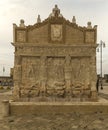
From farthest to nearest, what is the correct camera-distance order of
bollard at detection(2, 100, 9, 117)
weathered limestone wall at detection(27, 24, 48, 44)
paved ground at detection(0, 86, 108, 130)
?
weathered limestone wall at detection(27, 24, 48, 44) < bollard at detection(2, 100, 9, 117) < paved ground at detection(0, 86, 108, 130)

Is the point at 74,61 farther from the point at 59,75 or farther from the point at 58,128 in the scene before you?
the point at 58,128

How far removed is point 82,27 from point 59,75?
126 inches

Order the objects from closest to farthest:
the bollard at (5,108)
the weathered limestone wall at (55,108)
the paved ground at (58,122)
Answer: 1. the paved ground at (58,122)
2. the bollard at (5,108)
3. the weathered limestone wall at (55,108)

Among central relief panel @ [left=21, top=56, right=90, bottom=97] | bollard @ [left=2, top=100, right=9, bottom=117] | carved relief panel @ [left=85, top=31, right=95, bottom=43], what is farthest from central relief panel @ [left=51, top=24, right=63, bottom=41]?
bollard @ [left=2, top=100, right=9, bottom=117]

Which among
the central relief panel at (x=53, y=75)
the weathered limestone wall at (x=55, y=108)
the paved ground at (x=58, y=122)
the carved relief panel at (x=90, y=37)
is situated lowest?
the paved ground at (x=58, y=122)

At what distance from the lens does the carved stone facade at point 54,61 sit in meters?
18.1

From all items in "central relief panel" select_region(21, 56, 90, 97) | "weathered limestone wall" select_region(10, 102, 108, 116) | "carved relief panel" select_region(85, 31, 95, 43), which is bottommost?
"weathered limestone wall" select_region(10, 102, 108, 116)

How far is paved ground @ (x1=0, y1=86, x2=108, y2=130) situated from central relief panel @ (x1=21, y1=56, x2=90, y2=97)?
2427mm

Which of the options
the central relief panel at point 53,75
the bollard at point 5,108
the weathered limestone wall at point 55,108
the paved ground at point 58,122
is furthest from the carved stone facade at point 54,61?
the paved ground at point 58,122

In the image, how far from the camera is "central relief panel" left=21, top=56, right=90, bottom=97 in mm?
18125

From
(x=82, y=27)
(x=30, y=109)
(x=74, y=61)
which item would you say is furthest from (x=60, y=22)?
(x=30, y=109)

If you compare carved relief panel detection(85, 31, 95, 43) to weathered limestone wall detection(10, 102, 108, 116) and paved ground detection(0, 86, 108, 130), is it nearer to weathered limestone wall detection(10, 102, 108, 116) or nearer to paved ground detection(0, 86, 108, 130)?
weathered limestone wall detection(10, 102, 108, 116)

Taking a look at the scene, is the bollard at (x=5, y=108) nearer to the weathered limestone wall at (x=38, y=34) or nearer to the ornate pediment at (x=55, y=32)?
the ornate pediment at (x=55, y=32)

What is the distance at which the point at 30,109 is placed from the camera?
643 inches
